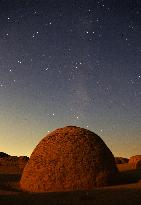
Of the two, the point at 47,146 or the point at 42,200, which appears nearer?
the point at 42,200

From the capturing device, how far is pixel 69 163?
40.6 ft

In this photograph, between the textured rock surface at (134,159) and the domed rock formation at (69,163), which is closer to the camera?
the domed rock formation at (69,163)

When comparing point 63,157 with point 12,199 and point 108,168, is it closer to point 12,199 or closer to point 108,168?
point 108,168

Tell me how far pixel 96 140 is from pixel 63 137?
45.4 inches

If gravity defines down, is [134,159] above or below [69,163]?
above

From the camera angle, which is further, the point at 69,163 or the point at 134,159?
the point at 134,159

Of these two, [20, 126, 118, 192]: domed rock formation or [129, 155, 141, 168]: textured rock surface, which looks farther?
[129, 155, 141, 168]: textured rock surface

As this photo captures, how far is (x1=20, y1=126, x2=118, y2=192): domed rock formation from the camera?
1228 centimetres

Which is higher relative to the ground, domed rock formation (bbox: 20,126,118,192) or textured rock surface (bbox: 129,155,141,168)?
textured rock surface (bbox: 129,155,141,168)

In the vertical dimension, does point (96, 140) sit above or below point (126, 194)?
above

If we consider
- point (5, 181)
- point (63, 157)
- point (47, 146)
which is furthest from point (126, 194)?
point (5, 181)

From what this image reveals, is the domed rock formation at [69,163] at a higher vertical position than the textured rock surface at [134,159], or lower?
lower

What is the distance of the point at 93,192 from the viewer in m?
9.46

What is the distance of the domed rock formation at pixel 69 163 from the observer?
40.3 ft
